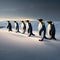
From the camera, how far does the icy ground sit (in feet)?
5.82

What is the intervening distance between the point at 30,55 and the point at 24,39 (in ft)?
1.72

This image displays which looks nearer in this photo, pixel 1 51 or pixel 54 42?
pixel 1 51

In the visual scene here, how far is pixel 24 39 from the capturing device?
2.32 meters

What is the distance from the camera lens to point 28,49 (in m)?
1.95

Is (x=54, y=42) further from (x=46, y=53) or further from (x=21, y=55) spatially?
(x=21, y=55)

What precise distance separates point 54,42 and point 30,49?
356mm

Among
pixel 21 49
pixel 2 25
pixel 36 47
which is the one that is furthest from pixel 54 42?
pixel 2 25

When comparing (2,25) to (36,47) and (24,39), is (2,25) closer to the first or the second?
(24,39)

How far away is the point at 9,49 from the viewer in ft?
6.34

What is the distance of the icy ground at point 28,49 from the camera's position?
177cm
